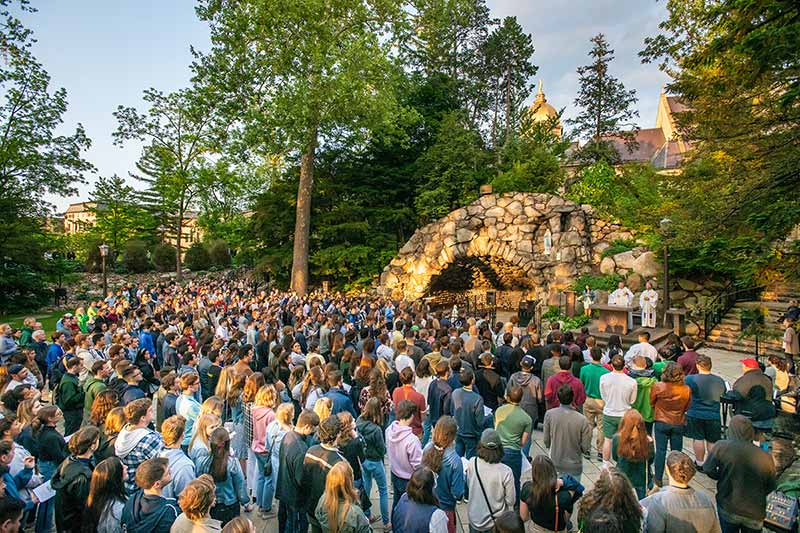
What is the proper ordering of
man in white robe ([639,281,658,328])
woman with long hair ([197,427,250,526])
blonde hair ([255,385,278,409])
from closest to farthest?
woman with long hair ([197,427,250,526]) < blonde hair ([255,385,278,409]) < man in white robe ([639,281,658,328])

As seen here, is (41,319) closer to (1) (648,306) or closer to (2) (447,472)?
(2) (447,472)

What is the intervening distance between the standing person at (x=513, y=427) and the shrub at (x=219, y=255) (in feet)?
115

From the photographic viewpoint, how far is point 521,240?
21016 mm

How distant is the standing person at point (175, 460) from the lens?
3.94m

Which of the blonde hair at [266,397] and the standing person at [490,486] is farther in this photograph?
the blonde hair at [266,397]

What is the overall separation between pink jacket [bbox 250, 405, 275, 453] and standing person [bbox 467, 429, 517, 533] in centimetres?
258

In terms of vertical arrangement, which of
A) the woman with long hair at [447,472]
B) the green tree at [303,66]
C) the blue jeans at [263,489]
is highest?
the green tree at [303,66]

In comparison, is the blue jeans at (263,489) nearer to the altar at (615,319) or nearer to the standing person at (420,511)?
the standing person at (420,511)

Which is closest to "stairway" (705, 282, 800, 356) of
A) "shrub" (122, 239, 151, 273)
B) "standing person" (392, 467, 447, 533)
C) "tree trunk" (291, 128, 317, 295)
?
"standing person" (392, 467, 447, 533)

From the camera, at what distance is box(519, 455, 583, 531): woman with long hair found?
337 centimetres

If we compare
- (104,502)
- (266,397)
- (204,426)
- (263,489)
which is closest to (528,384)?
(266,397)

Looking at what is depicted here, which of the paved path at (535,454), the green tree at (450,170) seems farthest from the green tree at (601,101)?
the paved path at (535,454)

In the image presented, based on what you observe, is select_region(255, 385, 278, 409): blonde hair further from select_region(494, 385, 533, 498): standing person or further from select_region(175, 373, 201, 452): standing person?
select_region(494, 385, 533, 498): standing person

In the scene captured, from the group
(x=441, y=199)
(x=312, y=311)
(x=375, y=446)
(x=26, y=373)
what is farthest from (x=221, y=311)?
(x=441, y=199)
